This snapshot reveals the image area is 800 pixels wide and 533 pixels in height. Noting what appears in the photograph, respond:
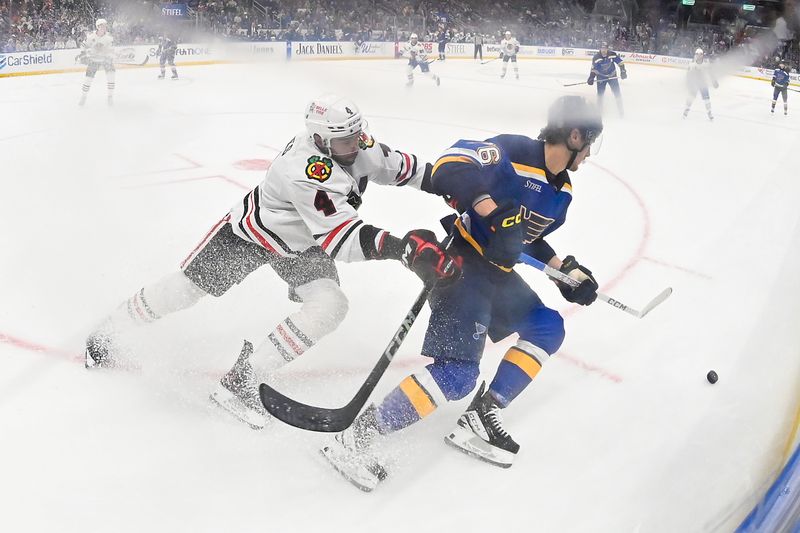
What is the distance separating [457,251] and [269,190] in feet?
1.97

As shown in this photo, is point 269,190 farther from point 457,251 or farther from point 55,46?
point 55,46

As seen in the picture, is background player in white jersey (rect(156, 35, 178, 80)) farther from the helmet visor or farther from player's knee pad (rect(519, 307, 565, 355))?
player's knee pad (rect(519, 307, 565, 355))

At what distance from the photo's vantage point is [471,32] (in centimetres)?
1622

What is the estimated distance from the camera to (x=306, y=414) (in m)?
1.93

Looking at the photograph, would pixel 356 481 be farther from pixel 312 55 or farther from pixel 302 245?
pixel 312 55

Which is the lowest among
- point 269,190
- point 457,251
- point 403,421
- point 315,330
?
point 403,421

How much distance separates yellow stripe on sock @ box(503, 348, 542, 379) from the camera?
206 cm

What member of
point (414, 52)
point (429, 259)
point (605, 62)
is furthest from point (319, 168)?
point (414, 52)

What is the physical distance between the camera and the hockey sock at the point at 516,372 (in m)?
2.05

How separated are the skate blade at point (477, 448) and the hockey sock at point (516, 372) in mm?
132

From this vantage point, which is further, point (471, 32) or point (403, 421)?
point (471, 32)

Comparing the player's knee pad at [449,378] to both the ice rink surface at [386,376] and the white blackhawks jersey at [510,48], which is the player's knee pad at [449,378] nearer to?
the ice rink surface at [386,376]

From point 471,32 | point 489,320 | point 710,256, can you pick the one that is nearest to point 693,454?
point 489,320

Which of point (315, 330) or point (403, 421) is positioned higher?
point (315, 330)
